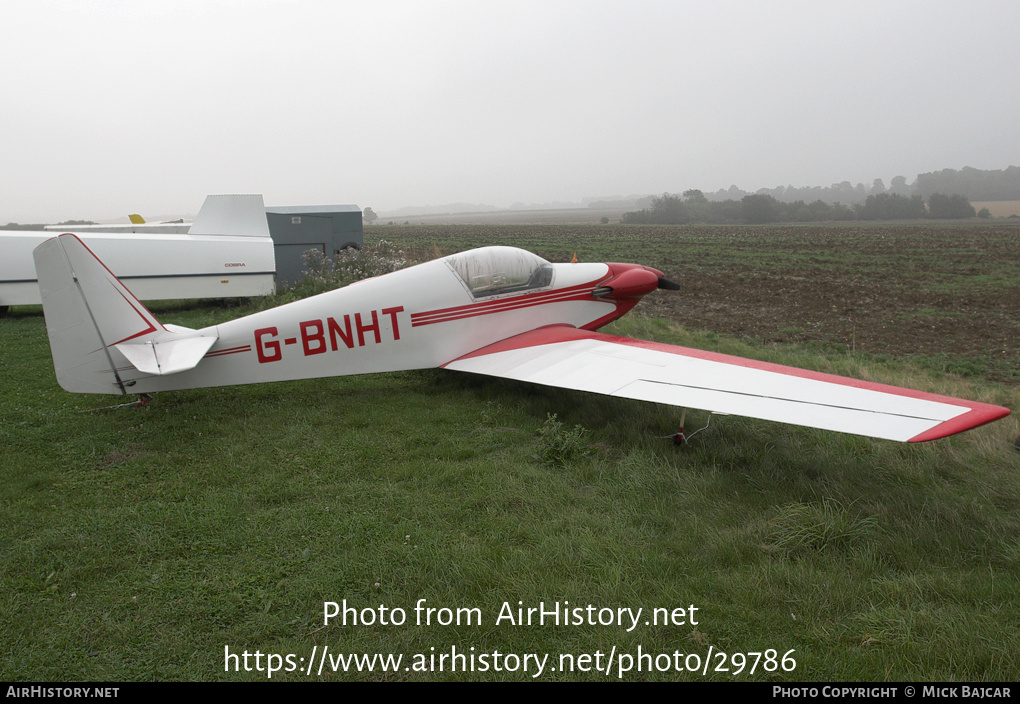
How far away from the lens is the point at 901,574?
10.8ft

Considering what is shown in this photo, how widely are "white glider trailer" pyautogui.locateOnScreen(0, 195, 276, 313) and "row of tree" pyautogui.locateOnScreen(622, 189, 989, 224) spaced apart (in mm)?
76055

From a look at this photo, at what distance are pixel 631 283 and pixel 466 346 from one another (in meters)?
2.68

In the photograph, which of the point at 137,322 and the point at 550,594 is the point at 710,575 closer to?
the point at 550,594

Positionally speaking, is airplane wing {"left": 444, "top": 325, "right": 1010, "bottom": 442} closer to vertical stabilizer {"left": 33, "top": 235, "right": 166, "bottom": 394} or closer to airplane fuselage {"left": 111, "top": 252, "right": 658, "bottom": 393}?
airplane fuselage {"left": 111, "top": 252, "right": 658, "bottom": 393}

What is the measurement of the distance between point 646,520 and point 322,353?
4.01 m

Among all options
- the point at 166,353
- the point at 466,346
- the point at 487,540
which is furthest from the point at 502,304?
the point at 487,540

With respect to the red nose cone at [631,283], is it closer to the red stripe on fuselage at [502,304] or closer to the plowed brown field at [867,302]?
the red stripe on fuselage at [502,304]

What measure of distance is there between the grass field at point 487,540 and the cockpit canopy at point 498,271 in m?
1.39

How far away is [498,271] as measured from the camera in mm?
7188

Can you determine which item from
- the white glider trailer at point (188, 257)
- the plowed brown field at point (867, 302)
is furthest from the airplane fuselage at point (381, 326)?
the white glider trailer at point (188, 257)

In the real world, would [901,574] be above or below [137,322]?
below

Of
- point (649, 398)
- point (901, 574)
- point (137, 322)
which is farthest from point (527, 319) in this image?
point (901, 574)

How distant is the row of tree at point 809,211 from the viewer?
8400 cm

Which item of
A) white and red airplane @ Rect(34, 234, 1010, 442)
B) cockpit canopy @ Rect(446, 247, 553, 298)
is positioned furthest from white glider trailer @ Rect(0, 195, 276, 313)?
cockpit canopy @ Rect(446, 247, 553, 298)
